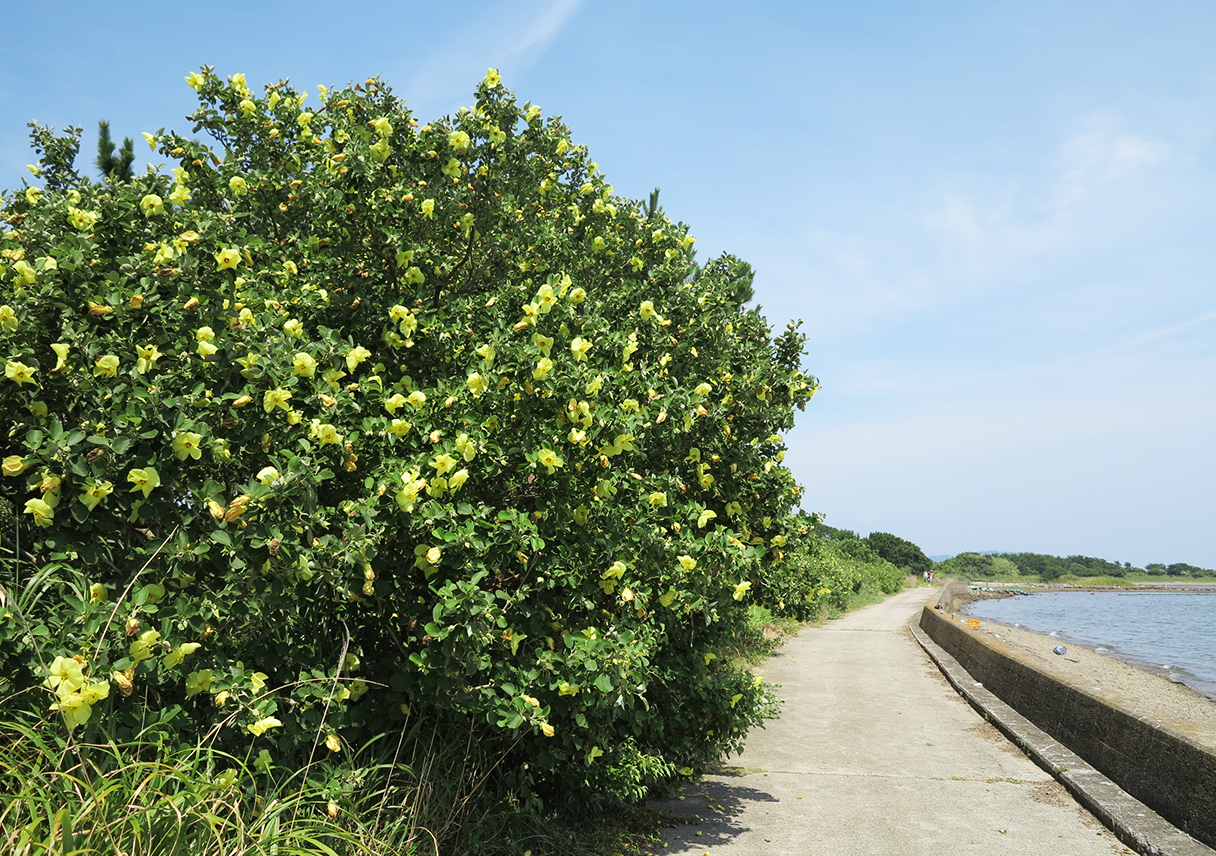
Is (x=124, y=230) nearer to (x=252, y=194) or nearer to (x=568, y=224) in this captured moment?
(x=252, y=194)

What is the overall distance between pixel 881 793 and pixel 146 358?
6.31 m

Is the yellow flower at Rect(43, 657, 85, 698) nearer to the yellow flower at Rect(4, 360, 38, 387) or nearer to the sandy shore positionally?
the yellow flower at Rect(4, 360, 38, 387)

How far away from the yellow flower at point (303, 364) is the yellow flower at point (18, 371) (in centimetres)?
98

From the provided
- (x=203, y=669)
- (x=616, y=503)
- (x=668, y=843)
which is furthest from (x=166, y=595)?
(x=668, y=843)

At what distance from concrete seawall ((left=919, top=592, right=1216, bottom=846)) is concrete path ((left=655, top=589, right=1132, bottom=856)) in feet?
1.52

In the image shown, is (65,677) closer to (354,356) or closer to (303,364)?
(303,364)

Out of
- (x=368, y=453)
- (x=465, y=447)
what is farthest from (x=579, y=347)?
(x=368, y=453)

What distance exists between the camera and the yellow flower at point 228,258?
11.5 feet

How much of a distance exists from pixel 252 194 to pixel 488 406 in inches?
99.3

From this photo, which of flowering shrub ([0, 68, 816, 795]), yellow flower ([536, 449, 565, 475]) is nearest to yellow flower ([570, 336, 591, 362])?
flowering shrub ([0, 68, 816, 795])

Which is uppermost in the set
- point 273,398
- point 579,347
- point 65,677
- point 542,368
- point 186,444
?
point 579,347

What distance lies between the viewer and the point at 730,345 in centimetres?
598

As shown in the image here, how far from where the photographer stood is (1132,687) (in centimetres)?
1531

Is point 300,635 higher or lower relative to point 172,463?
lower
